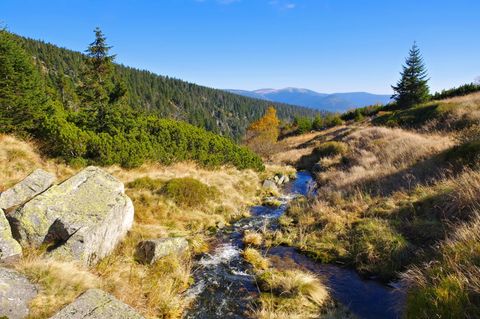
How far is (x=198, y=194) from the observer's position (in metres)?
13.1

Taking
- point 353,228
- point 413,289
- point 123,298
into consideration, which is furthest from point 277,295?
point 353,228

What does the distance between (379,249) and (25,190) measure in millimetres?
9544

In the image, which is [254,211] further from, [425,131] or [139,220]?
[425,131]

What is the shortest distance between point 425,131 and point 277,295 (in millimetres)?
20538

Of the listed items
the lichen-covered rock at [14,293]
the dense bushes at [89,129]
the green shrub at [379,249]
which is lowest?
the green shrub at [379,249]

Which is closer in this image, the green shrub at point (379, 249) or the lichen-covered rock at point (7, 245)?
the lichen-covered rock at point (7, 245)

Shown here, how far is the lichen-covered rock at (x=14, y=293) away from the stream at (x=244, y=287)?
288 cm

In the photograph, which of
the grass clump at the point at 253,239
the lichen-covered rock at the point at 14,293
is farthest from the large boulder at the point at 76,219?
the grass clump at the point at 253,239

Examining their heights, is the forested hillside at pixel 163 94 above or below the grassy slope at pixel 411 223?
above

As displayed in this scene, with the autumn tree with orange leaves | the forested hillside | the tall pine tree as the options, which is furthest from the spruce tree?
the forested hillside

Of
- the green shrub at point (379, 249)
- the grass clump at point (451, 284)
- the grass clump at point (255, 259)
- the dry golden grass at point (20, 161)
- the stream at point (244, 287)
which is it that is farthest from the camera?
the dry golden grass at point (20, 161)

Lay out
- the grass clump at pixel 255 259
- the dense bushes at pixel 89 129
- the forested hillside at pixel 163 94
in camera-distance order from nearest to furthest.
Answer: the grass clump at pixel 255 259
the dense bushes at pixel 89 129
the forested hillside at pixel 163 94

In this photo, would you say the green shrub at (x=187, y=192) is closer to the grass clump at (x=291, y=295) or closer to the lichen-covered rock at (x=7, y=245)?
the grass clump at (x=291, y=295)

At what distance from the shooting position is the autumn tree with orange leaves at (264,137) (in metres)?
39.7
